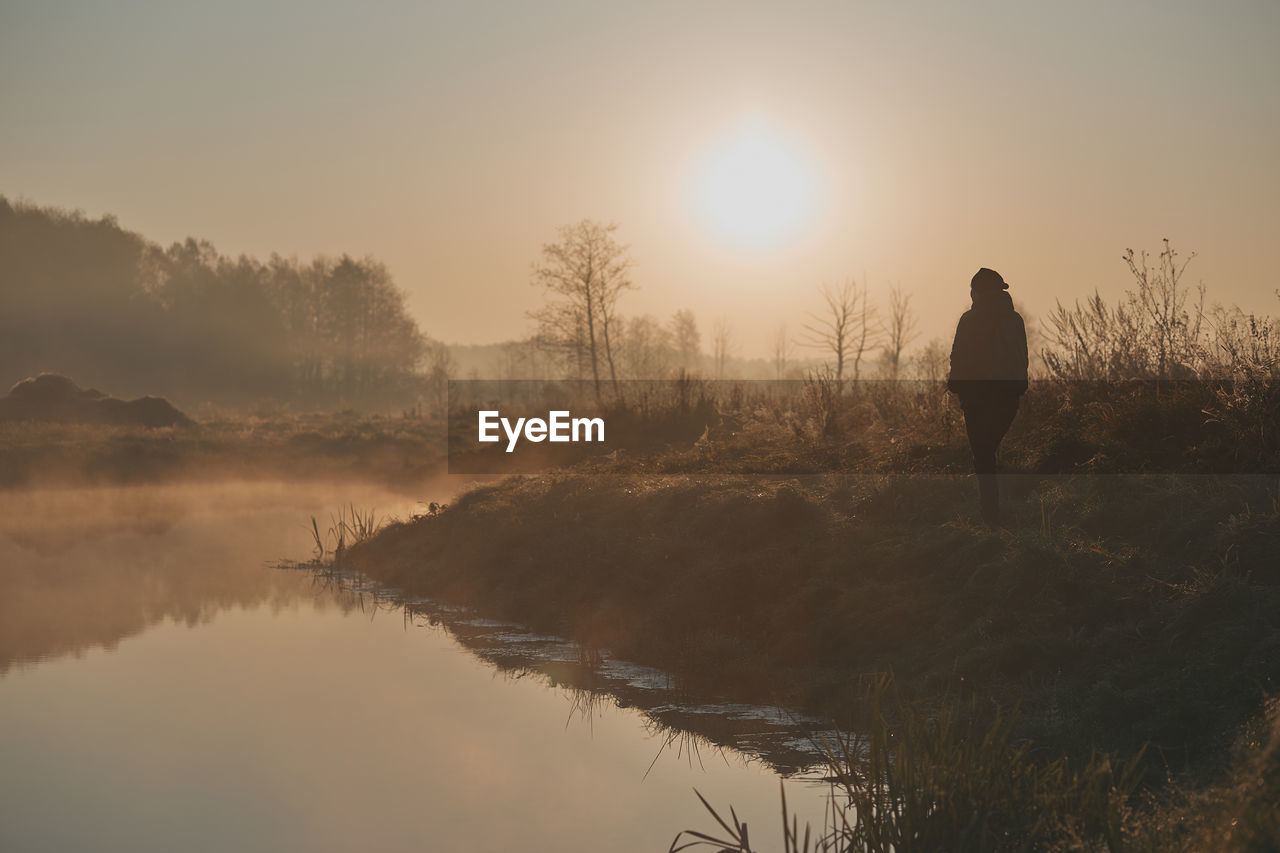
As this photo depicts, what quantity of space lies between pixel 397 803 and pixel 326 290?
102m

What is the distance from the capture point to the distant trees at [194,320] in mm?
88938

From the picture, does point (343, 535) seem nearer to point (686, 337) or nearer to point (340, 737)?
point (340, 737)

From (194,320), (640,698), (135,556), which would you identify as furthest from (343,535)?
(194,320)

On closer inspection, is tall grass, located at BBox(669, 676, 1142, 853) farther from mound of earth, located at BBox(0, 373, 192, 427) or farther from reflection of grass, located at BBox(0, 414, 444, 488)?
mound of earth, located at BBox(0, 373, 192, 427)

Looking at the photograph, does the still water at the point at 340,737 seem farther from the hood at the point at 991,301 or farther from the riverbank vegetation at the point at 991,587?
the hood at the point at 991,301

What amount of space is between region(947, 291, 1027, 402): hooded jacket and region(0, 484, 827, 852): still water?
14.1 ft

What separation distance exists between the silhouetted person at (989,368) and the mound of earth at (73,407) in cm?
4009

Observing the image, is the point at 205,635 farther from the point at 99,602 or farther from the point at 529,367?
the point at 529,367

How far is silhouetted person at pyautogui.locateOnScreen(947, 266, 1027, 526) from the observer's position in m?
11.3

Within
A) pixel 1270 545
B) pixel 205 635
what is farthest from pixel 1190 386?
pixel 205 635

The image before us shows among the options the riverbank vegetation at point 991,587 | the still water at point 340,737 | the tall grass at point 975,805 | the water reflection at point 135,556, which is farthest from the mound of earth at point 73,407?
the tall grass at point 975,805

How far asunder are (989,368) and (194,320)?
98.3 m

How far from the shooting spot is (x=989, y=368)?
447 inches

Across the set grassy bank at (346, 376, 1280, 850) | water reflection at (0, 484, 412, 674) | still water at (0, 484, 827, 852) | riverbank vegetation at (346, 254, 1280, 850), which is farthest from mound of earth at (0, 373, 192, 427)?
grassy bank at (346, 376, 1280, 850)
